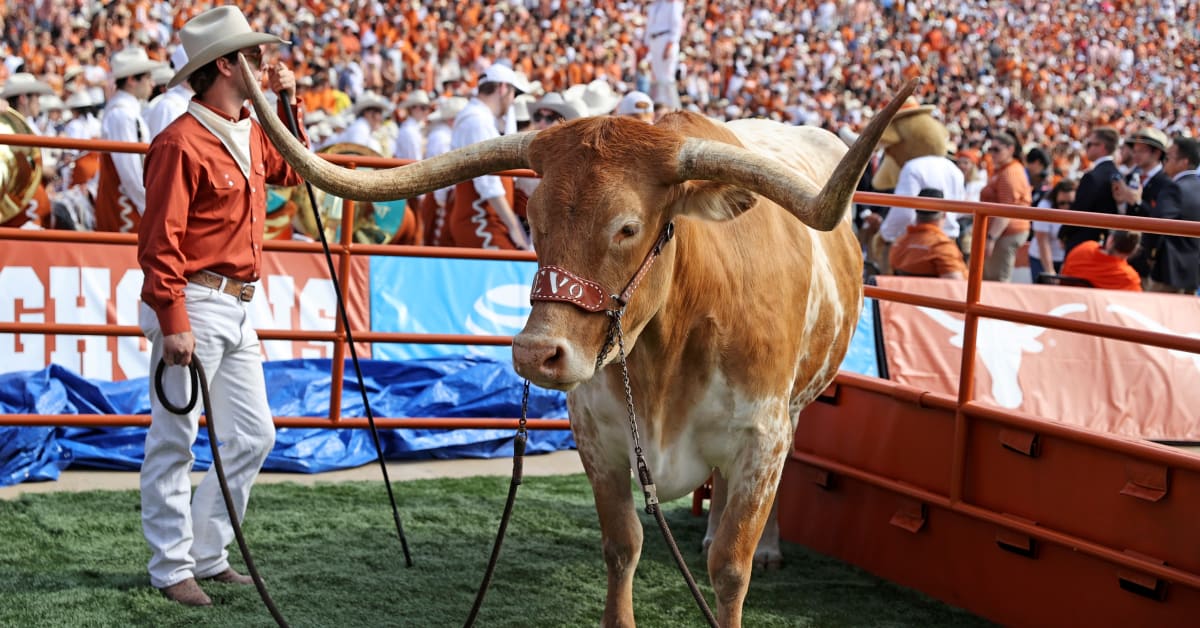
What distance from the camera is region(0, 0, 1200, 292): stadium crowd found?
718 inches

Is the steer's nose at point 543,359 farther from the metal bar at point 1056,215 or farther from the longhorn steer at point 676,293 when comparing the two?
the metal bar at point 1056,215

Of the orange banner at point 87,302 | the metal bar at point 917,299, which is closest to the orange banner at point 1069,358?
the metal bar at point 917,299

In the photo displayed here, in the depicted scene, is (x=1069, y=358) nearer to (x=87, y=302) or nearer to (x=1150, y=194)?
(x=1150, y=194)

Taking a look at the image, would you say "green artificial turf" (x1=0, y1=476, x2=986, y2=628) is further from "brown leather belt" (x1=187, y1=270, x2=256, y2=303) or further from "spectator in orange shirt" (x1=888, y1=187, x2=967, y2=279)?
"spectator in orange shirt" (x1=888, y1=187, x2=967, y2=279)

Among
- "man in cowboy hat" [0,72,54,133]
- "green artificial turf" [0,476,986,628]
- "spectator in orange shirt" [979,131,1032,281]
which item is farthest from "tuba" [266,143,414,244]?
"spectator in orange shirt" [979,131,1032,281]

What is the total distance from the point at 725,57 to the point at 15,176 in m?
22.2

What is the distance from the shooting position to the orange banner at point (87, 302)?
710 centimetres

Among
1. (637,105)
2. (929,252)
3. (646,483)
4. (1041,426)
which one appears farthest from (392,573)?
(637,105)

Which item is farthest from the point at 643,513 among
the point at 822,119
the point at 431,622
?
the point at 822,119

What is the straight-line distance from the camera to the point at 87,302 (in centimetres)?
725

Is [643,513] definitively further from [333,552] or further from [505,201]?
[505,201]

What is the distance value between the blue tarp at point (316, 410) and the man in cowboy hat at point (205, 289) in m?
1.90

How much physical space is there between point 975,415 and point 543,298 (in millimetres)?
2364

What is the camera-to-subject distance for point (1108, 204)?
1090cm
